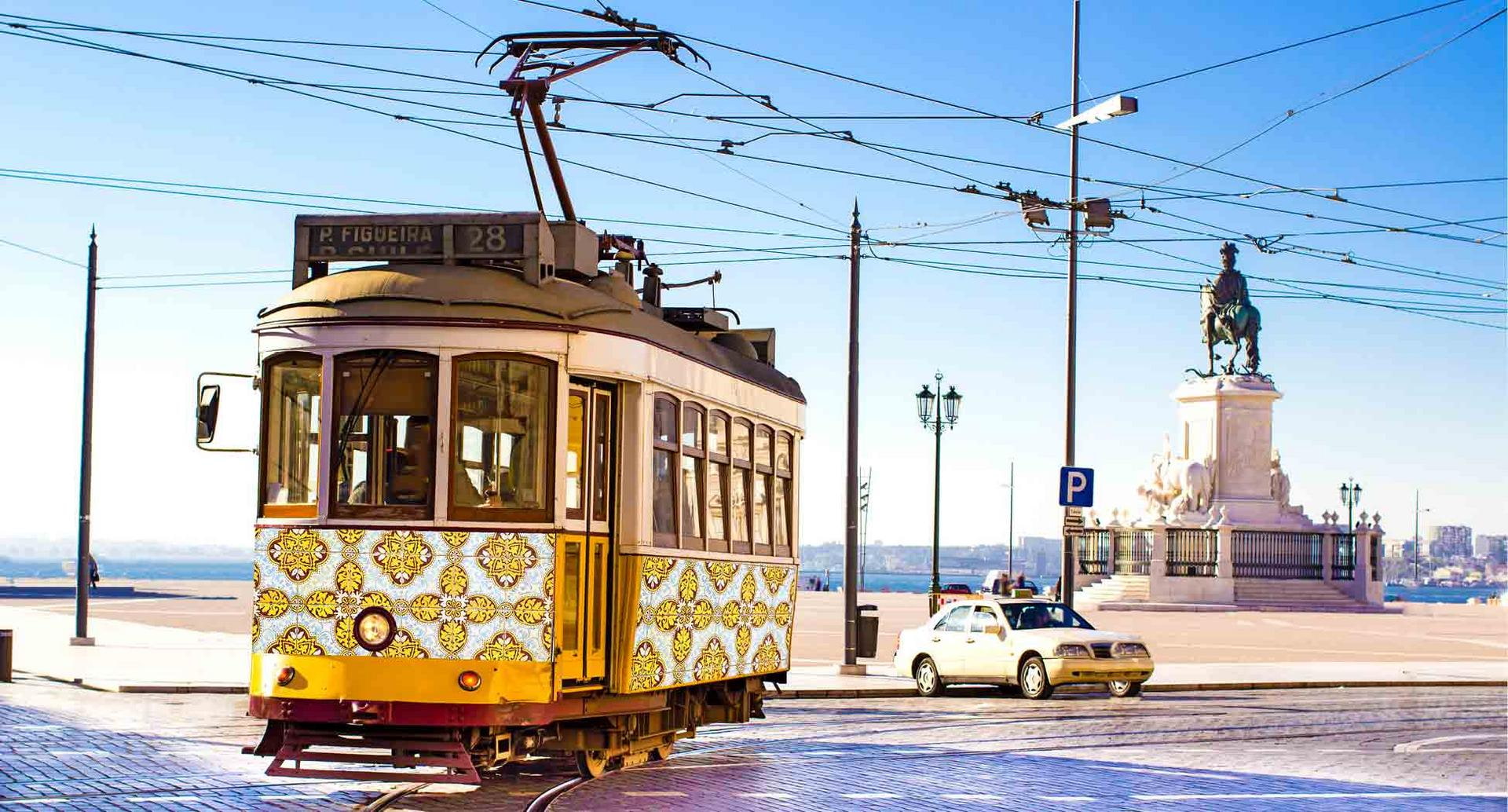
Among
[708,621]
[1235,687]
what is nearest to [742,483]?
[708,621]

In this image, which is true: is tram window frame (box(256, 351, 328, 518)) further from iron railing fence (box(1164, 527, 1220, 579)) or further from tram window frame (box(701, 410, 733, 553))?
iron railing fence (box(1164, 527, 1220, 579))

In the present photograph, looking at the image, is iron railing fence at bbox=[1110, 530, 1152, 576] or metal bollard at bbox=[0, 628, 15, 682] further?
iron railing fence at bbox=[1110, 530, 1152, 576]

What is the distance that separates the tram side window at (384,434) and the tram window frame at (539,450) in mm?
122

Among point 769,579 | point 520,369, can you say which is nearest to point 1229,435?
point 769,579

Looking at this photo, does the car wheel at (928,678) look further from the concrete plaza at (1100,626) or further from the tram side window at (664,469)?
the tram side window at (664,469)

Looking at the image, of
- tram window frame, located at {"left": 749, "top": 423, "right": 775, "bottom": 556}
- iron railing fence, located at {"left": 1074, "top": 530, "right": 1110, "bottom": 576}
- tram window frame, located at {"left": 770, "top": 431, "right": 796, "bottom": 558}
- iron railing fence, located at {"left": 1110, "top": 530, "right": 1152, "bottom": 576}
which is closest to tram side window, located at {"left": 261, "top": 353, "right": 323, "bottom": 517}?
tram window frame, located at {"left": 749, "top": 423, "right": 775, "bottom": 556}

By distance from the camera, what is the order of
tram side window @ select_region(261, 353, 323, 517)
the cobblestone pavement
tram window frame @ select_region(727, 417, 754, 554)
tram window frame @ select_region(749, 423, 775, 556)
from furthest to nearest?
tram window frame @ select_region(749, 423, 775, 556) < tram window frame @ select_region(727, 417, 754, 554) < the cobblestone pavement < tram side window @ select_region(261, 353, 323, 517)

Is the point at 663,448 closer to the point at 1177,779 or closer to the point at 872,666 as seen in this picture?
the point at 1177,779

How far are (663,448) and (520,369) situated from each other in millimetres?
1470

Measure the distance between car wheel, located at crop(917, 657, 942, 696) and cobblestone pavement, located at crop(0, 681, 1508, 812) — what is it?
6.40 feet

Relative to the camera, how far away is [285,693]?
11.0 m

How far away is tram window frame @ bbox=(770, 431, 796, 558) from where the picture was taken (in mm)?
15477

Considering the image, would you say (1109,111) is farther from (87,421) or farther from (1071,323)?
(87,421)

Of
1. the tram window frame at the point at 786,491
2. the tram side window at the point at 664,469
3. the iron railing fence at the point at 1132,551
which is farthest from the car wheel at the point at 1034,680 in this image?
the iron railing fence at the point at 1132,551
